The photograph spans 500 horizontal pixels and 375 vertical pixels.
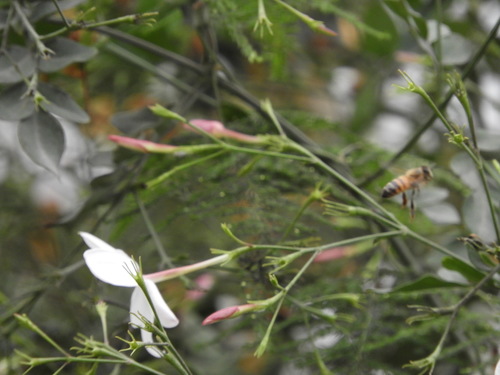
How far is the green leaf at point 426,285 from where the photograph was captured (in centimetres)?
47

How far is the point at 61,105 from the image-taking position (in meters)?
0.51

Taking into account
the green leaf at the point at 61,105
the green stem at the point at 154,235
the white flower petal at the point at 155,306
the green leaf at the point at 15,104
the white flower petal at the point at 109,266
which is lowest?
the green stem at the point at 154,235

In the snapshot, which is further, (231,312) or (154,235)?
(154,235)

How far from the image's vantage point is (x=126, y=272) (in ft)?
1.41

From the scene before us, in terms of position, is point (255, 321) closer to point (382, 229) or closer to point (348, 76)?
point (382, 229)

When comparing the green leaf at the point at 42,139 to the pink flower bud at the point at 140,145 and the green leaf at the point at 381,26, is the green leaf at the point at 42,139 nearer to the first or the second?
the pink flower bud at the point at 140,145

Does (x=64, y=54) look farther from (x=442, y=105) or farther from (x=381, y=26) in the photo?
(x=381, y=26)

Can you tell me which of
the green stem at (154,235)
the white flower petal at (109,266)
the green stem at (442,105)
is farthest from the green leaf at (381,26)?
the white flower petal at (109,266)

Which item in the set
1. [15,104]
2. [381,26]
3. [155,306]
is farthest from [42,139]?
[381,26]

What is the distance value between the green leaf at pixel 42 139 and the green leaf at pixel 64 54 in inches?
1.6

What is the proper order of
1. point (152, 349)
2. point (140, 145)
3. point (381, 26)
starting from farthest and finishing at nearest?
1. point (381, 26)
2. point (140, 145)
3. point (152, 349)

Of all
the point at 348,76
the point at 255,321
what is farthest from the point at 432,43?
the point at 348,76

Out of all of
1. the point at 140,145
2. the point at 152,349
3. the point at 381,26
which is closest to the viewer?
the point at 152,349

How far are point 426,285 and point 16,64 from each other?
33 cm
